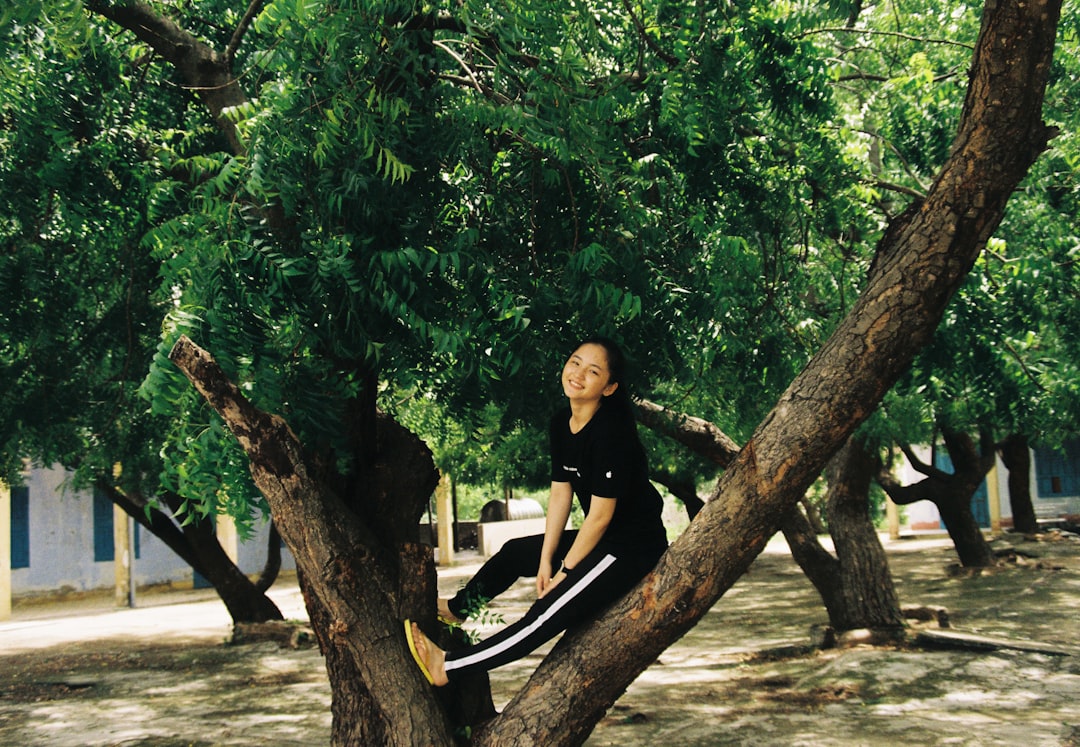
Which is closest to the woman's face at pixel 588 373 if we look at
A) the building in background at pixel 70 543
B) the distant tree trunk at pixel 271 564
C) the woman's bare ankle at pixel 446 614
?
the woman's bare ankle at pixel 446 614

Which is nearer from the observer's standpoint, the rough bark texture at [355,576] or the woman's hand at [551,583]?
the woman's hand at [551,583]

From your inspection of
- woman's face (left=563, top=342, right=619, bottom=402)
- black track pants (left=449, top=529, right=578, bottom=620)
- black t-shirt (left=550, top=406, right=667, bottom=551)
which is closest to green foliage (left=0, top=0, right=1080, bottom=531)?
woman's face (left=563, top=342, right=619, bottom=402)

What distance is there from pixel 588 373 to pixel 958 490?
14.8m

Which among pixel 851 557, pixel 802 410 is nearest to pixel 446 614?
pixel 802 410

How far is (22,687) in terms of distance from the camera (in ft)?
37.9

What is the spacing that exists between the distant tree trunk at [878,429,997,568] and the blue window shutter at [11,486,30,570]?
Result: 17.3 meters

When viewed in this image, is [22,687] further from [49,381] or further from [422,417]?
[422,417]

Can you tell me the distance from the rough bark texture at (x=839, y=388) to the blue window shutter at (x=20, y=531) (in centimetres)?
2037

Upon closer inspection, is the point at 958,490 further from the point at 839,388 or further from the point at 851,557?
the point at 839,388

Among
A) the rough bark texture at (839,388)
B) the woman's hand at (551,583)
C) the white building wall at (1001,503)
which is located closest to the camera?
the rough bark texture at (839,388)

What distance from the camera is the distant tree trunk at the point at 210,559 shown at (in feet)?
48.1

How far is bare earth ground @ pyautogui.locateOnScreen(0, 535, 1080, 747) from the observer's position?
7.74 meters

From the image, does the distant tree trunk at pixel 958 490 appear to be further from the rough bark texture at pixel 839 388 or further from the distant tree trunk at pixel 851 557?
the rough bark texture at pixel 839 388

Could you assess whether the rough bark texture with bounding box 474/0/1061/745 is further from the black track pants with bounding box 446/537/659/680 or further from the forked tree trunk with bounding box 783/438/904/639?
the forked tree trunk with bounding box 783/438/904/639
